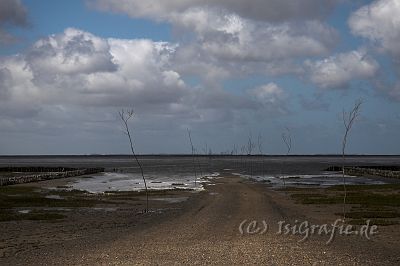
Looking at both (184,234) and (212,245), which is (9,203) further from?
(212,245)

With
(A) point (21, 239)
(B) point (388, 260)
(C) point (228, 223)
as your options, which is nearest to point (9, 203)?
(A) point (21, 239)

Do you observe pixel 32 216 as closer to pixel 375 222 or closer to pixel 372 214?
pixel 375 222

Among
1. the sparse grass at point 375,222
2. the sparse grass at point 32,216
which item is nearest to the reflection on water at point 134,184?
the sparse grass at point 32,216

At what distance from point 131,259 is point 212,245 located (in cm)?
360

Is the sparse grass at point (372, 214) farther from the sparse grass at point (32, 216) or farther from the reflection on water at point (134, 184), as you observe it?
the reflection on water at point (134, 184)

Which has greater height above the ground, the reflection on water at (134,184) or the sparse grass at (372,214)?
the sparse grass at (372,214)

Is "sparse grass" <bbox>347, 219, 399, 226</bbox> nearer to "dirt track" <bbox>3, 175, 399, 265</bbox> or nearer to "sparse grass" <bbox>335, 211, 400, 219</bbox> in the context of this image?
"sparse grass" <bbox>335, 211, 400, 219</bbox>

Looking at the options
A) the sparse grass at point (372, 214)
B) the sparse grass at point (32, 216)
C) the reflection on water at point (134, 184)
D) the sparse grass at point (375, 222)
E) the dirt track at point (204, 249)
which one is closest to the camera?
the dirt track at point (204, 249)

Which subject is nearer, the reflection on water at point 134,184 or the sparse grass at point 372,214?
the sparse grass at point 372,214

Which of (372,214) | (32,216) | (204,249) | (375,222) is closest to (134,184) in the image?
(32,216)

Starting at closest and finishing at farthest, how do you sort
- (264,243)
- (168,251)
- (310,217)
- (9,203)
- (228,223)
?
(168,251) → (264,243) → (228,223) → (310,217) → (9,203)

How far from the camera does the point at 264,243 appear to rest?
722 inches

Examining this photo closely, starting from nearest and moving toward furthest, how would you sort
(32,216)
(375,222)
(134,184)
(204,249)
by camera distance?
(204,249) < (375,222) < (32,216) < (134,184)

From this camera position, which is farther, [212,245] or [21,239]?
[21,239]
